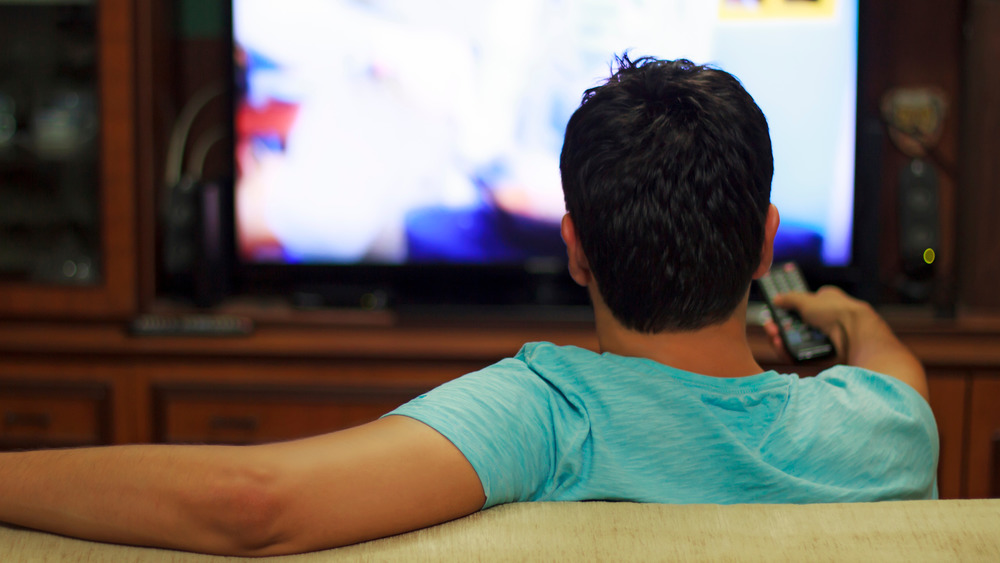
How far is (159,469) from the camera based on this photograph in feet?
1.61

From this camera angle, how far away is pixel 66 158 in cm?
225

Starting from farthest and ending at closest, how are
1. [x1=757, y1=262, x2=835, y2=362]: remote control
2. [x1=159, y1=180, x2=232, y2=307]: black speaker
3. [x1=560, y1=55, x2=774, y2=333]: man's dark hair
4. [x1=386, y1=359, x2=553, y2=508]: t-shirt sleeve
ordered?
1. [x1=159, y1=180, x2=232, y2=307]: black speaker
2. [x1=757, y1=262, x2=835, y2=362]: remote control
3. [x1=560, y1=55, x2=774, y2=333]: man's dark hair
4. [x1=386, y1=359, x2=553, y2=508]: t-shirt sleeve

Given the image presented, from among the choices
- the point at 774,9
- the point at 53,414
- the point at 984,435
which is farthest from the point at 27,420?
the point at 984,435

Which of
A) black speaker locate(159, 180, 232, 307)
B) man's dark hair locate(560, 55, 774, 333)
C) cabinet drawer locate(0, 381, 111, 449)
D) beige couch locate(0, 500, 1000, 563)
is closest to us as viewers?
beige couch locate(0, 500, 1000, 563)

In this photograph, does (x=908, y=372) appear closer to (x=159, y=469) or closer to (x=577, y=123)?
(x=577, y=123)

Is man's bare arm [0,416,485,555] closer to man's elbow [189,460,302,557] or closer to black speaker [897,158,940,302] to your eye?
man's elbow [189,460,302,557]

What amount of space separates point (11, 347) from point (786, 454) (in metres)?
2.00

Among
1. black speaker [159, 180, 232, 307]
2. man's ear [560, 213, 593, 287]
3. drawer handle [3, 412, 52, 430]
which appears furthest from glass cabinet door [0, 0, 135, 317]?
man's ear [560, 213, 593, 287]

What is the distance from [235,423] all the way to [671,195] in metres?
1.56

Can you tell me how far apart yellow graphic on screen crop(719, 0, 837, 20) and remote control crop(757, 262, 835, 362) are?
1.06 m

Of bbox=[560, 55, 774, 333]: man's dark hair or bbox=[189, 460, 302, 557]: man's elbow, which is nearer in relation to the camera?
bbox=[189, 460, 302, 557]: man's elbow

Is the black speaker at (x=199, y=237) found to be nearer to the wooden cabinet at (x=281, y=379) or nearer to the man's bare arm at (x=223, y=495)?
the wooden cabinet at (x=281, y=379)

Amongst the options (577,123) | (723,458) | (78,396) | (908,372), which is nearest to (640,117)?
(577,123)

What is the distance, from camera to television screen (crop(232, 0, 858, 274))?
2123mm
